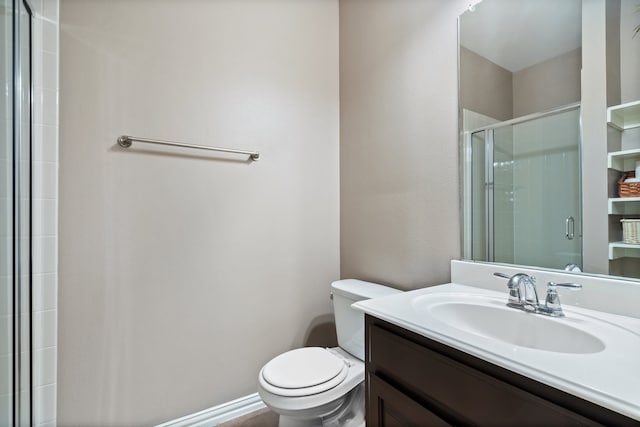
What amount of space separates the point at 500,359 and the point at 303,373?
2.75 feet

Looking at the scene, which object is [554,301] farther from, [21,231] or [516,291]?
[21,231]

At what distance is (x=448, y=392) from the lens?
691mm

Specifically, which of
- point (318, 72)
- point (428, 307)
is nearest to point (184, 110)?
point (318, 72)

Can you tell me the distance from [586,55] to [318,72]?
4.30 ft

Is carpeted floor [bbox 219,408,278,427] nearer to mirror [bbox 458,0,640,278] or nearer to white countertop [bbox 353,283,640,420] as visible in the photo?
white countertop [bbox 353,283,640,420]

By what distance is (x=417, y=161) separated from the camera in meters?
1.42

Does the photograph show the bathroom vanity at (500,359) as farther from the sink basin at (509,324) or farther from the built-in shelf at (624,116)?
the built-in shelf at (624,116)

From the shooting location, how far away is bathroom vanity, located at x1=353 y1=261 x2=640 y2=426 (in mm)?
521

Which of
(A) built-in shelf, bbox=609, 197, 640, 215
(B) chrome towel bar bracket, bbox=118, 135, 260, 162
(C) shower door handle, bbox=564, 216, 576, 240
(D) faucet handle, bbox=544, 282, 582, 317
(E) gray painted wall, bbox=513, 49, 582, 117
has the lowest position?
(D) faucet handle, bbox=544, 282, 582, 317

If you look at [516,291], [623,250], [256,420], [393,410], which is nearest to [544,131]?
[623,250]

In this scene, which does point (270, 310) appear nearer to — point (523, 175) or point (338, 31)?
point (523, 175)

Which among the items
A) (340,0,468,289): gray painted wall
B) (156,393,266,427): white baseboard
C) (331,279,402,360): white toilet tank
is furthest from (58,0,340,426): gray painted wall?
(331,279,402,360): white toilet tank

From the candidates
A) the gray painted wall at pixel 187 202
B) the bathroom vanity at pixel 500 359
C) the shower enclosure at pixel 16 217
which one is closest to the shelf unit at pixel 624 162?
the bathroom vanity at pixel 500 359

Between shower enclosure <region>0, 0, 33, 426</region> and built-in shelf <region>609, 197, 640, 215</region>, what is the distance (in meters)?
1.83
